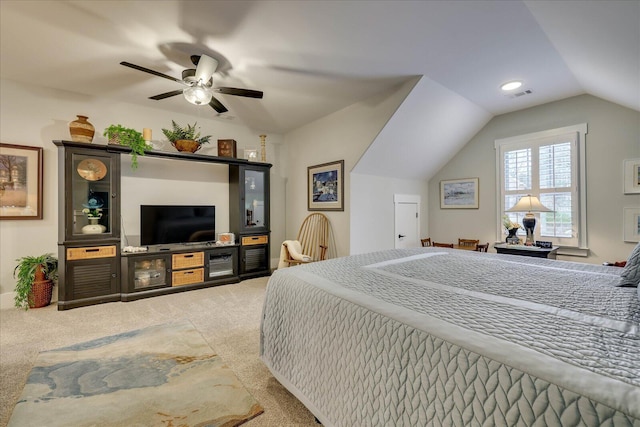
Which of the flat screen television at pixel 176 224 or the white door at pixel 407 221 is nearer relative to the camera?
the flat screen television at pixel 176 224

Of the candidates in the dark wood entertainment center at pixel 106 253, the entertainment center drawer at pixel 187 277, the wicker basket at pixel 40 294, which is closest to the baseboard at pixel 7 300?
the wicker basket at pixel 40 294

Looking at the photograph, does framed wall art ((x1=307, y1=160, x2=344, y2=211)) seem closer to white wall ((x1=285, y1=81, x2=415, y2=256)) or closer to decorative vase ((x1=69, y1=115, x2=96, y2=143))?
white wall ((x1=285, y1=81, x2=415, y2=256))

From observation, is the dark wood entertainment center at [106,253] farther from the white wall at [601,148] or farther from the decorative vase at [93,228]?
the white wall at [601,148]

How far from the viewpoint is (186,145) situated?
4035 mm

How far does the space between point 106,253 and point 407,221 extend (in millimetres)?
4399

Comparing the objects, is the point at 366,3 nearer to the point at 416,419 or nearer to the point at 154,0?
the point at 154,0

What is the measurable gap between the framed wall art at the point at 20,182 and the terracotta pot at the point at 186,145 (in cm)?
152

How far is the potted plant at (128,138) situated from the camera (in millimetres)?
3494

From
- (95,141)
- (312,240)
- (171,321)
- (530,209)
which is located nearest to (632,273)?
(530,209)

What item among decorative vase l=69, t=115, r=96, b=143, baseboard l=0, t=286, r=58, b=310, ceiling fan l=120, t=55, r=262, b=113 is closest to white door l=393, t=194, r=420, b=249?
ceiling fan l=120, t=55, r=262, b=113

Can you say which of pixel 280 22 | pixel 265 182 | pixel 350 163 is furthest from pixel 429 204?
Result: pixel 280 22

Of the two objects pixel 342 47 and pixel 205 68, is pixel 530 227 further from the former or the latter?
pixel 205 68

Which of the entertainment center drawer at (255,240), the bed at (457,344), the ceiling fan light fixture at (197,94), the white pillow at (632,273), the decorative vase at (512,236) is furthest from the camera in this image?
the entertainment center drawer at (255,240)

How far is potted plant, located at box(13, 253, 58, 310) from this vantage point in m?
3.15
